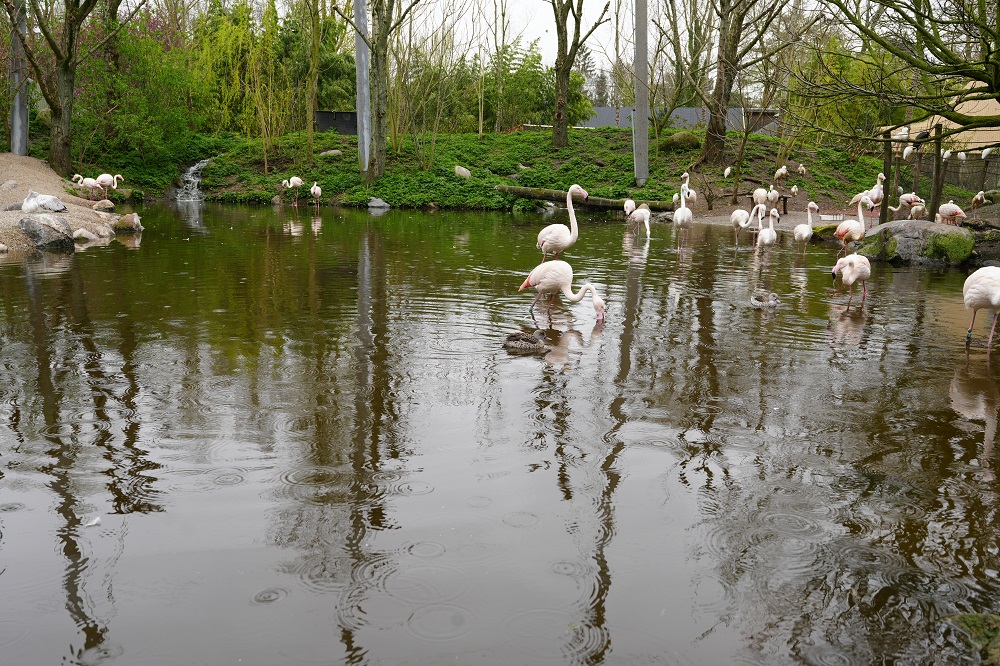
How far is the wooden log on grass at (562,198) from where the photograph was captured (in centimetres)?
2336

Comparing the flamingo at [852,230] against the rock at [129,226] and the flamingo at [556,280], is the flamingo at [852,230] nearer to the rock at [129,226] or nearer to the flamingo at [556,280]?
the flamingo at [556,280]

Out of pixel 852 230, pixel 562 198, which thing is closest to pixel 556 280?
pixel 852 230

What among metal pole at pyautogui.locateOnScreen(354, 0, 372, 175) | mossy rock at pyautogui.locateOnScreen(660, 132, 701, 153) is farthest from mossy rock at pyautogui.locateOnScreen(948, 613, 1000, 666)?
mossy rock at pyautogui.locateOnScreen(660, 132, 701, 153)

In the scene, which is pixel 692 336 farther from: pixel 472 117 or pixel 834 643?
pixel 472 117

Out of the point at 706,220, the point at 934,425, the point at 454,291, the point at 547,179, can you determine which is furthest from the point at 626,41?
the point at 934,425

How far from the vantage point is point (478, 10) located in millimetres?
30719

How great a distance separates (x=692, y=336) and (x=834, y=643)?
490cm

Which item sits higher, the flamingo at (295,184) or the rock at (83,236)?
the flamingo at (295,184)

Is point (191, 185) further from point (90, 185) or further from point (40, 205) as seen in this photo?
point (40, 205)

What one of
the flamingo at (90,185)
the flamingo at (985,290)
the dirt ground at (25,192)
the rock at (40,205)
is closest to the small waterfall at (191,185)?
the dirt ground at (25,192)

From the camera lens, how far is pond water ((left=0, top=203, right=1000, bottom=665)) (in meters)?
3.15

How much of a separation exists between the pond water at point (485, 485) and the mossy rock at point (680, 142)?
2067 cm

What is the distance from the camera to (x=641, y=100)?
25.5m

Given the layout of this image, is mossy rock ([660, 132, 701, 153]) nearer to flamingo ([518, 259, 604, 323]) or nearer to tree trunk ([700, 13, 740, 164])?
tree trunk ([700, 13, 740, 164])
